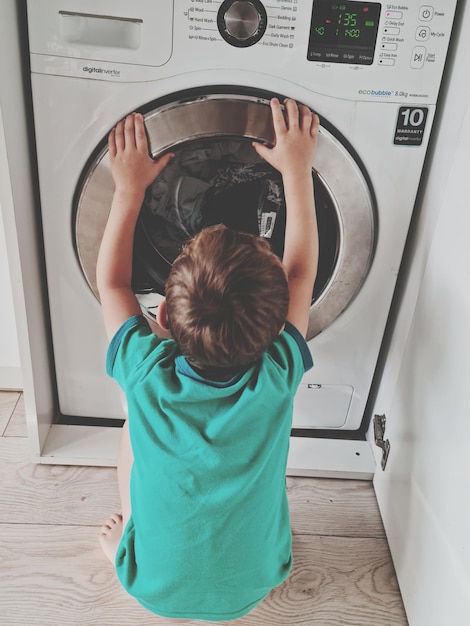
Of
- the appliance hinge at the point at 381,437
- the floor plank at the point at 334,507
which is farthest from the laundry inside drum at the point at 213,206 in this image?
the floor plank at the point at 334,507

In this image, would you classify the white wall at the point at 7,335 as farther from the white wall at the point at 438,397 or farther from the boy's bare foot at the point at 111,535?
the white wall at the point at 438,397

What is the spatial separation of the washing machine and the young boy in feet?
0.16

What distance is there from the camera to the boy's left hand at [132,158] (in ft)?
3.20

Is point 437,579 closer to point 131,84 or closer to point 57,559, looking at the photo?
point 57,559

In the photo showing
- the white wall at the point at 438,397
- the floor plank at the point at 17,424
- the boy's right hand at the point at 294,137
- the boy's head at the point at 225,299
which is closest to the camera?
the boy's head at the point at 225,299

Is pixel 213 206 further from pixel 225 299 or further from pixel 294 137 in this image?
pixel 225 299

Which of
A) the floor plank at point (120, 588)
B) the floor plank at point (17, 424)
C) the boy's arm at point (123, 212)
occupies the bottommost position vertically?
the floor plank at point (120, 588)

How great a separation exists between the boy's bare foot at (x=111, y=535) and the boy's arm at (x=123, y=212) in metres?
0.39

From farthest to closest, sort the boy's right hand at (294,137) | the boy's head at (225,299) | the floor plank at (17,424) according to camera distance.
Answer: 1. the floor plank at (17,424)
2. the boy's right hand at (294,137)
3. the boy's head at (225,299)

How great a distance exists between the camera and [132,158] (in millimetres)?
986

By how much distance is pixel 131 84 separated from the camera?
951 millimetres

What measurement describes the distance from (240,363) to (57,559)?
605 mm

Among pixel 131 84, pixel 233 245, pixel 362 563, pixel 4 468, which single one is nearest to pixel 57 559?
pixel 4 468

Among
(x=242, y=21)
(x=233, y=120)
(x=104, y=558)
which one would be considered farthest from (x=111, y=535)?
(x=242, y=21)
